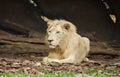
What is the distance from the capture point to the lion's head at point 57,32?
1398 cm

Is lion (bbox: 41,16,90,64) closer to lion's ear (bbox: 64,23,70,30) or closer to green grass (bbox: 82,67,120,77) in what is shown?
lion's ear (bbox: 64,23,70,30)

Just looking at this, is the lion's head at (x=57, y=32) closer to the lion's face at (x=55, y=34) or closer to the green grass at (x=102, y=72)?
the lion's face at (x=55, y=34)

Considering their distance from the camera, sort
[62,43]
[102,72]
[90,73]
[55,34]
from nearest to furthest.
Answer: [90,73]
[102,72]
[55,34]
[62,43]

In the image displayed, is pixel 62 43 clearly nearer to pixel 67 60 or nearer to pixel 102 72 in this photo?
pixel 67 60

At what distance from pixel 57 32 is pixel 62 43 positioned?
327mm

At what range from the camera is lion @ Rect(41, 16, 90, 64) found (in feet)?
46.0

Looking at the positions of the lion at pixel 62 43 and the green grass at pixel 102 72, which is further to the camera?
the lion at pixel 62 43

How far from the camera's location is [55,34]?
14.0 metres

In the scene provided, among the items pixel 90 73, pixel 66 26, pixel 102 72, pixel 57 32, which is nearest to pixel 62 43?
pixel 57 32

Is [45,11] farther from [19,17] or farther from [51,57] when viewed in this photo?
[51,57]

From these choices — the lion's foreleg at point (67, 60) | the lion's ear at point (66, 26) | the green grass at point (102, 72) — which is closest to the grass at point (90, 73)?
the green grass at point (102, 72)

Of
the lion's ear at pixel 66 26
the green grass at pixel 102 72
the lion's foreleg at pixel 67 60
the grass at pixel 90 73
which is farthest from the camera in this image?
the lion's ear at pixel 66 26

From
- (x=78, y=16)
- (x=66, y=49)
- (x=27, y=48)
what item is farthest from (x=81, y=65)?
(x=78, y=16)

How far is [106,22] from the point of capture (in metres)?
17.9
